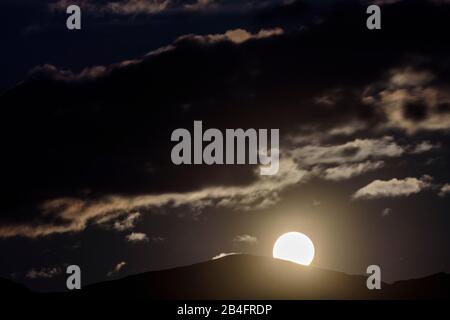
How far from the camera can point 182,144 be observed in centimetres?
5922
